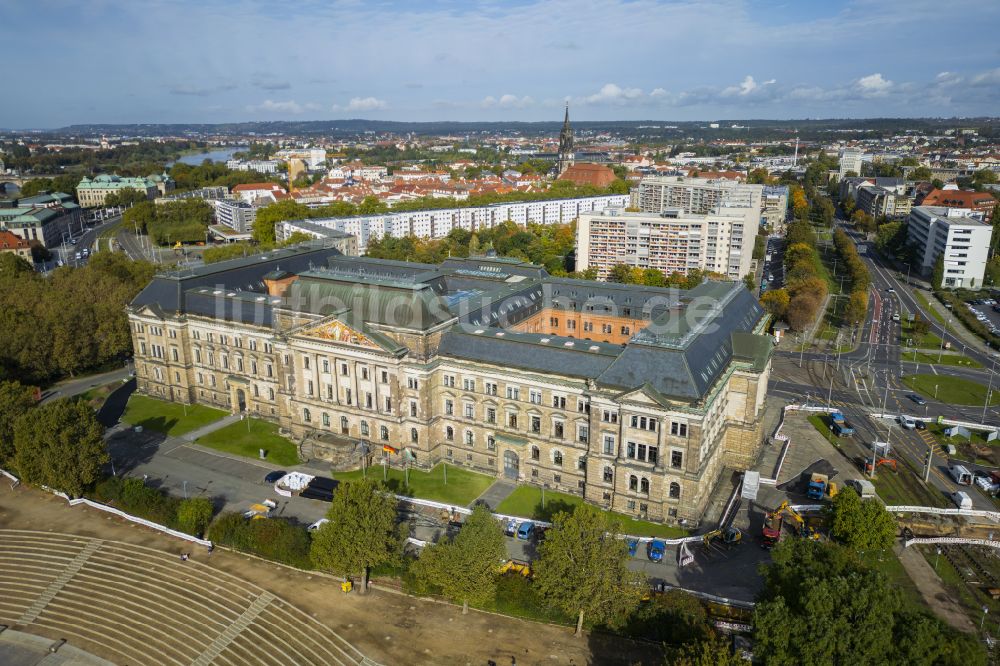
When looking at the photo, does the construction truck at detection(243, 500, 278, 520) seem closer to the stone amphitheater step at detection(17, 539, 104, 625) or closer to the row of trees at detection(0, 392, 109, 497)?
the stone amphitheater step at detection(17, 539, 104, 625)

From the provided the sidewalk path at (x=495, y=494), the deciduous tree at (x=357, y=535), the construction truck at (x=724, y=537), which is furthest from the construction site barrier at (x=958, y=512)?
the deciduous tree at (x=357, y=535)

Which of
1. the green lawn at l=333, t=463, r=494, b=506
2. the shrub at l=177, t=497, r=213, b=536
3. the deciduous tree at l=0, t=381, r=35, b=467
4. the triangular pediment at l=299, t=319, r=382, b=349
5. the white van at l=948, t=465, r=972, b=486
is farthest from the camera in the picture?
the triangular pediment at l=299, t=319, r=382, b=349

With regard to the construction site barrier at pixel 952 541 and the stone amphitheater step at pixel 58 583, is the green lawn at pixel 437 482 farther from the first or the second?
the construction site barrier at pixel 952 541

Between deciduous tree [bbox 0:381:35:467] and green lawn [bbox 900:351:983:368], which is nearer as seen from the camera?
deciduous tree [bbox 0:381:35:467]

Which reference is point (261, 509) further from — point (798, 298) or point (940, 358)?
point (940, 358)

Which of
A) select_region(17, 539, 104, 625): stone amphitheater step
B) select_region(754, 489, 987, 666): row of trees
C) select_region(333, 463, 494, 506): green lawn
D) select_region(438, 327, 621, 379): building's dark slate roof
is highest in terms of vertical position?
select_region(438, 327, 621, 379): building's dark slate roof

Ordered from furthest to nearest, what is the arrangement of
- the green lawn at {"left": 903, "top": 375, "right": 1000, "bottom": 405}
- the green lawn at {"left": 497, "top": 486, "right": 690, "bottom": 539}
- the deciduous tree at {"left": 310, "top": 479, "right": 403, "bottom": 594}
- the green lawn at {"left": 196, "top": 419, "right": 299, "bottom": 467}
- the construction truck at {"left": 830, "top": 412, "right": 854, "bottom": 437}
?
the green lawn at {"left": 903, "top": 375, "right": 1000, "bottom": 405}
the construction truck at {"left": 830, "top": 412, "right": 854, "bottom": 437}
the green lawn at {"left": 196, "top": 419, "right": 299, "bottom": 467}
the green lawn at {"left": 497, "top": 486, "right": 690, "bottom": 539}
the deciduous tree at {"left": 310, "top": 479, "right": 403, "bottom": 594}

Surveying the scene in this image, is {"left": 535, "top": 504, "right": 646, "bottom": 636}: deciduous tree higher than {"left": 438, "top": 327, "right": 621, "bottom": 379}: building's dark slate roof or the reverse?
the reverse

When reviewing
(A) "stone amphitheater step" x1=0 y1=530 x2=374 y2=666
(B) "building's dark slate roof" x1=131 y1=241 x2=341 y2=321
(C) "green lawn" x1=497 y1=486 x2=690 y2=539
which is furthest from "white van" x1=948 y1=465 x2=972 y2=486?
(B) "building's dark slate roof" x1=131 y1=241 x2=341 y2=321
